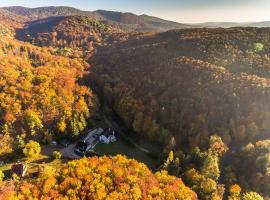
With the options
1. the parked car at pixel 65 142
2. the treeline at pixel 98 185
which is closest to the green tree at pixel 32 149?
the parked car at pixel 65 142

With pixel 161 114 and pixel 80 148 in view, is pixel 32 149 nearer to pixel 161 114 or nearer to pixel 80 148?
pixel 80 148

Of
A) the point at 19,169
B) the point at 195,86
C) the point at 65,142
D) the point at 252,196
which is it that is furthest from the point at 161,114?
the point at 19,169

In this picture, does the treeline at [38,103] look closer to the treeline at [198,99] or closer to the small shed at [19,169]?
the small shed at [19,169]

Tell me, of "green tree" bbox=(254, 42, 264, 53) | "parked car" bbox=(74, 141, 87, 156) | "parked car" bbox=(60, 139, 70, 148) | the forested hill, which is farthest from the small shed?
"green tree" bbox=(254, 42, 264, 53)

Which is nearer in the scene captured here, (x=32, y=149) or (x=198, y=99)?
(x=32, y=149)

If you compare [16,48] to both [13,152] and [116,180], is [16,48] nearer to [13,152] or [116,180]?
[13,152]
